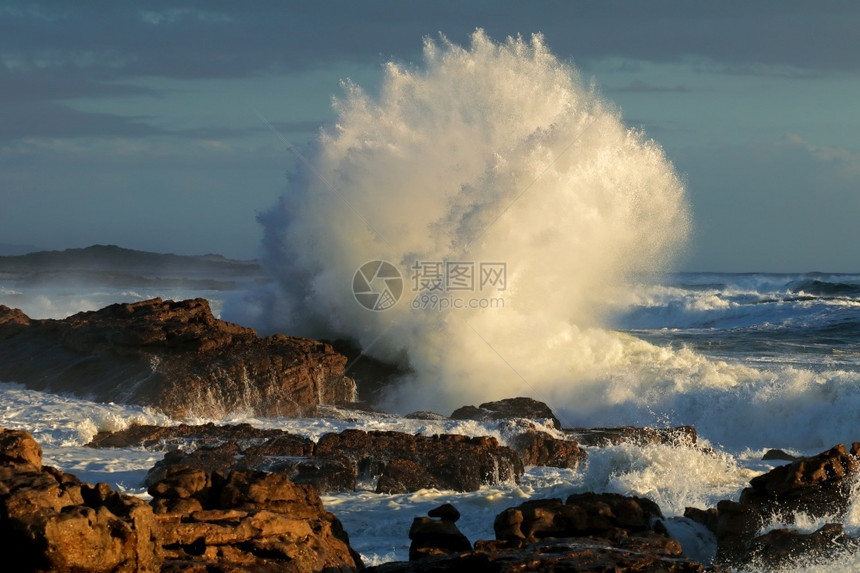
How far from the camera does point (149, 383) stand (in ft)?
48.3

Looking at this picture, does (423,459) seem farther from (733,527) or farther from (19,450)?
(19,450)

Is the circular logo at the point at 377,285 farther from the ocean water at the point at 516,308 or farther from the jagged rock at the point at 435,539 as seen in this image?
the jagged rock at the point at 435,539

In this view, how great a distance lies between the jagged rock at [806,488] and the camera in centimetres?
882

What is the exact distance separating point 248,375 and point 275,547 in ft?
26.9

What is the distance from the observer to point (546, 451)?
41.6ft

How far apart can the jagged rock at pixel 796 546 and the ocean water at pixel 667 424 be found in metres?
0.11

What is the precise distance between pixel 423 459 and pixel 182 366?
15.8 feet

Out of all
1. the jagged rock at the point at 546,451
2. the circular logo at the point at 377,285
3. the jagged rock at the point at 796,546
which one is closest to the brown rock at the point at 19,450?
the jagged rock at the point at 796,546

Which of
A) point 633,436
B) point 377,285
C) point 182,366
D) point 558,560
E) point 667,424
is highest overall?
point 377,285

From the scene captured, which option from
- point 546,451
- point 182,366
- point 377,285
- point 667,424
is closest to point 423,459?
point 546,451

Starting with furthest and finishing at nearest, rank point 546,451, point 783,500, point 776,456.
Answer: point 776,456, point 546,451, point 783,500

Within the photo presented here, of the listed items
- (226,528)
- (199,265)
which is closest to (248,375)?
(226,528)

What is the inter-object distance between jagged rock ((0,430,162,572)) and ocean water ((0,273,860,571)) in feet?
8.91

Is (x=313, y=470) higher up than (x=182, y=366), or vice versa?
(x=182, y=366)
